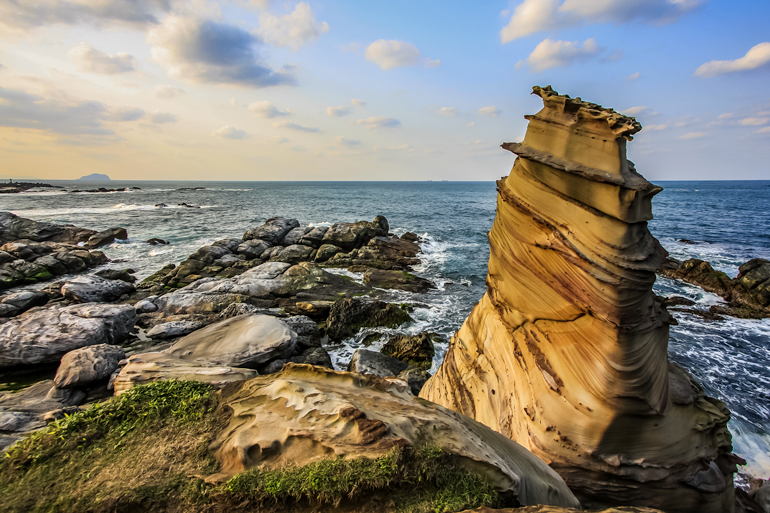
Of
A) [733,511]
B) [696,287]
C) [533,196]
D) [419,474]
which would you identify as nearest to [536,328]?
[533,196]

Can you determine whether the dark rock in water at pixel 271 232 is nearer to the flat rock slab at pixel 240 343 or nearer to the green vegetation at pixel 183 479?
the flat rock slab at pixel 240 343

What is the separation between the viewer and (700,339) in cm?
1129

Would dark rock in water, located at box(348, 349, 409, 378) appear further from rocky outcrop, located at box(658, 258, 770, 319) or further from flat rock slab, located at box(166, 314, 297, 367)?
rocky outcrop, located at box(658, 258, 770, 319)

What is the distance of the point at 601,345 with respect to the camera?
4.21 meters

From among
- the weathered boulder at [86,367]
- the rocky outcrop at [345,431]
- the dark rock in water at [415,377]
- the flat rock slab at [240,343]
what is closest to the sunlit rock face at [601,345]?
the rocky outcrop at [345,431]

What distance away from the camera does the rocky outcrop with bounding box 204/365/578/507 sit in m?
2.45

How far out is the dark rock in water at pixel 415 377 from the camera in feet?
27.0

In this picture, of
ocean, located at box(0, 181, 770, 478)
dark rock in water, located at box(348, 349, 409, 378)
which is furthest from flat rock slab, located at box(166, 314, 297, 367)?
ocean, located at box(0, 181, 770, 478)

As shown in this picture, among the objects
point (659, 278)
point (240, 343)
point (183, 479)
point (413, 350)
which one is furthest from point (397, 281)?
point (183, 479)

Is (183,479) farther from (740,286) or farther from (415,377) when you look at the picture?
(740,286)

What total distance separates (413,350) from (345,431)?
7971mm

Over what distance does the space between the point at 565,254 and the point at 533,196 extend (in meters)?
1.00

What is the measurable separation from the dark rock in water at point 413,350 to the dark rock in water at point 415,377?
41.9 inches

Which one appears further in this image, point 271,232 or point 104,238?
point 104,238
